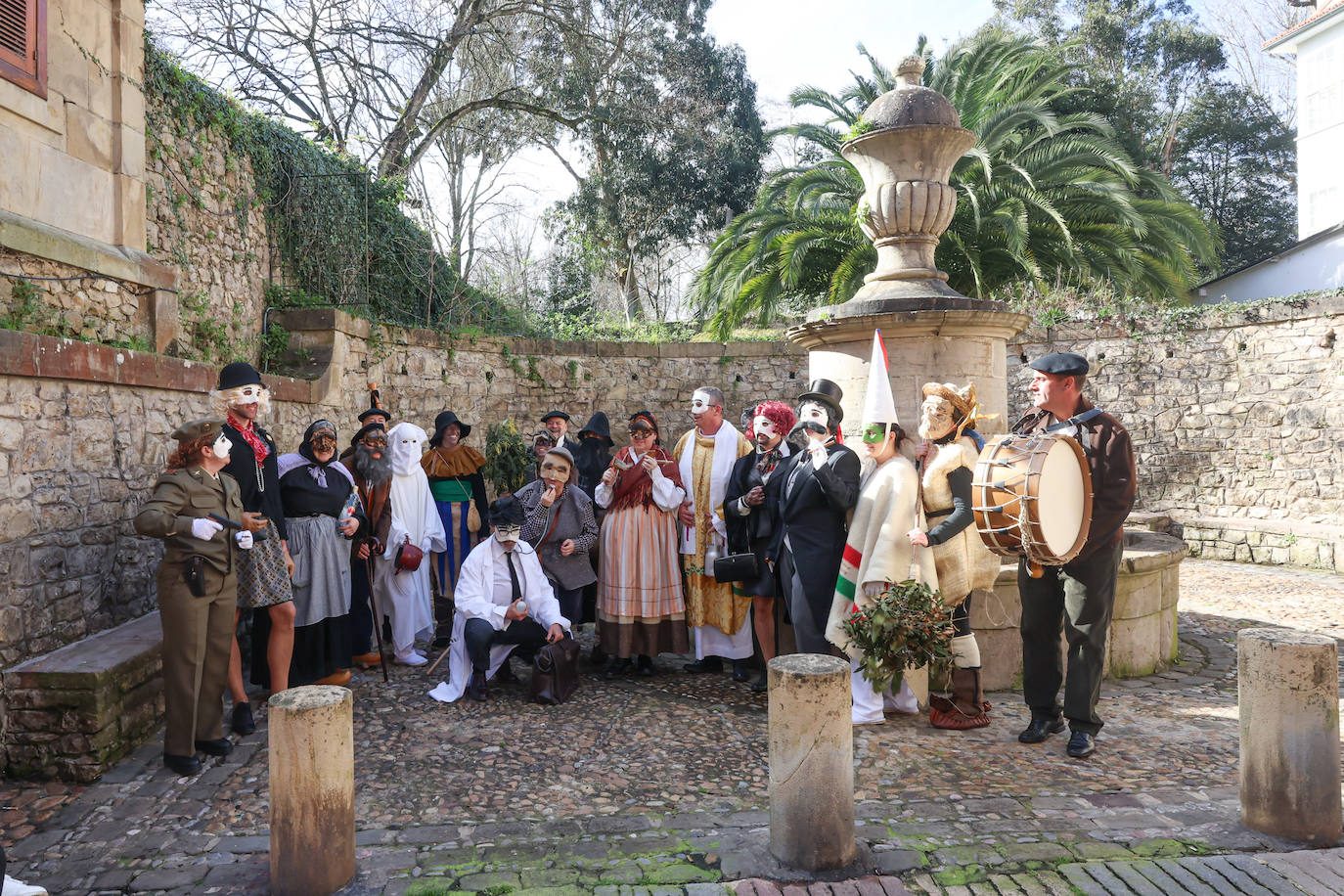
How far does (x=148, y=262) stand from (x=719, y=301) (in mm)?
7916

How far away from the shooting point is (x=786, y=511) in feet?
15.2

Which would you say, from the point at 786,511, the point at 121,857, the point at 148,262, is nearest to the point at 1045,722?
the point at 786,511

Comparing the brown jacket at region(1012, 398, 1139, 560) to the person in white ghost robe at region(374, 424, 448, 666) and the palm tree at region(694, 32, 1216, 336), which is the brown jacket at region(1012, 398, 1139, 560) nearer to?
the person in white ghost robe at region(374, 424, 448, 666)

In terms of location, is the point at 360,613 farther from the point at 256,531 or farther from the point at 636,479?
the point at 636,479

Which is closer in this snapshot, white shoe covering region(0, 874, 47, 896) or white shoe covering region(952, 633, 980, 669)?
white shoe covering region(0, 874, 47, 896)

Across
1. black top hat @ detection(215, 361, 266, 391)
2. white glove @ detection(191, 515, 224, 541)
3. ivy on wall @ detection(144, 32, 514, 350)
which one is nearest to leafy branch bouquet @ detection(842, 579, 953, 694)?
white glove @ detection(191, 515, 224, 541)

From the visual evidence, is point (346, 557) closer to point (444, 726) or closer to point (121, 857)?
point (444, 726)

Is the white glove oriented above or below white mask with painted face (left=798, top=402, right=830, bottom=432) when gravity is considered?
below

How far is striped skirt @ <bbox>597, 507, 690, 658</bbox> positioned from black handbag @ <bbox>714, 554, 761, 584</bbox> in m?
0.62

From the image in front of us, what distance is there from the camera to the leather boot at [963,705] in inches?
172

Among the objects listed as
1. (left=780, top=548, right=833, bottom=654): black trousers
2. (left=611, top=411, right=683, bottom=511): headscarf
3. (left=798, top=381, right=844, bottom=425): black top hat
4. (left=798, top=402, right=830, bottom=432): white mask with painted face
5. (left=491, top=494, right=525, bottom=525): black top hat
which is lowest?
(left=780, top=548, right=833, bottom=654): black trousers

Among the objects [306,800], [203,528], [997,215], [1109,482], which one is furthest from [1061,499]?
[997,215]

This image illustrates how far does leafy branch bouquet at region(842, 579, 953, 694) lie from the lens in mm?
4059

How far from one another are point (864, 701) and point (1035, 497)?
153cm
